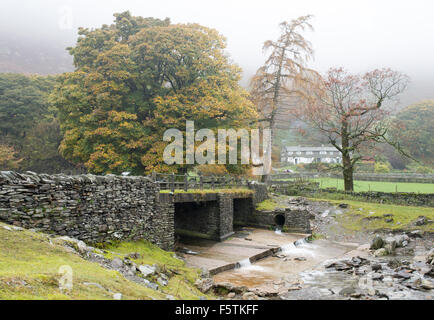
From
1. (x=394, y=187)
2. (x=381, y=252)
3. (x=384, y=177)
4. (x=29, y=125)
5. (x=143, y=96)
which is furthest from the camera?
(x=384, y=177)

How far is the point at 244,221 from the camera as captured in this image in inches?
876

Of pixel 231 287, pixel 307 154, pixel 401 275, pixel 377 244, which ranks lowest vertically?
pixel 377 244

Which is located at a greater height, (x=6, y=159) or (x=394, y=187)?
(x=6, y=159)

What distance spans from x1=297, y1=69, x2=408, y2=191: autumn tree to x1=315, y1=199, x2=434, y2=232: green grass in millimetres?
4256

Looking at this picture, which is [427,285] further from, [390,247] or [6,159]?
[6,159]

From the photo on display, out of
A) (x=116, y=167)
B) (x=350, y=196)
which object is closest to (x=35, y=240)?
(x=116, y=167)

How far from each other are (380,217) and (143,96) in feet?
53.7

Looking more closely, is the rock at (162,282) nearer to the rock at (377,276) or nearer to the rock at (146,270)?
the rock at (146,270)

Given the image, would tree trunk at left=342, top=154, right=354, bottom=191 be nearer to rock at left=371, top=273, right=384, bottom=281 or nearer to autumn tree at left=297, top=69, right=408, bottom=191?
autumn tree at left=297, top=69, right=408, bottom=191

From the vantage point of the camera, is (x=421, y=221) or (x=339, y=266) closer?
(x=339, y=266)

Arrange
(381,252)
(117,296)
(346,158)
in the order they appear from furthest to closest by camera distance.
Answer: (346,158) → (381,252) → (117,296)

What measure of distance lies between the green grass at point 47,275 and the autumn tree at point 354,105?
20.4 m

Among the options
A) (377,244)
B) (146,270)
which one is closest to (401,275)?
(377,244)

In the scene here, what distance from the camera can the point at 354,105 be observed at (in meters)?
24.6
